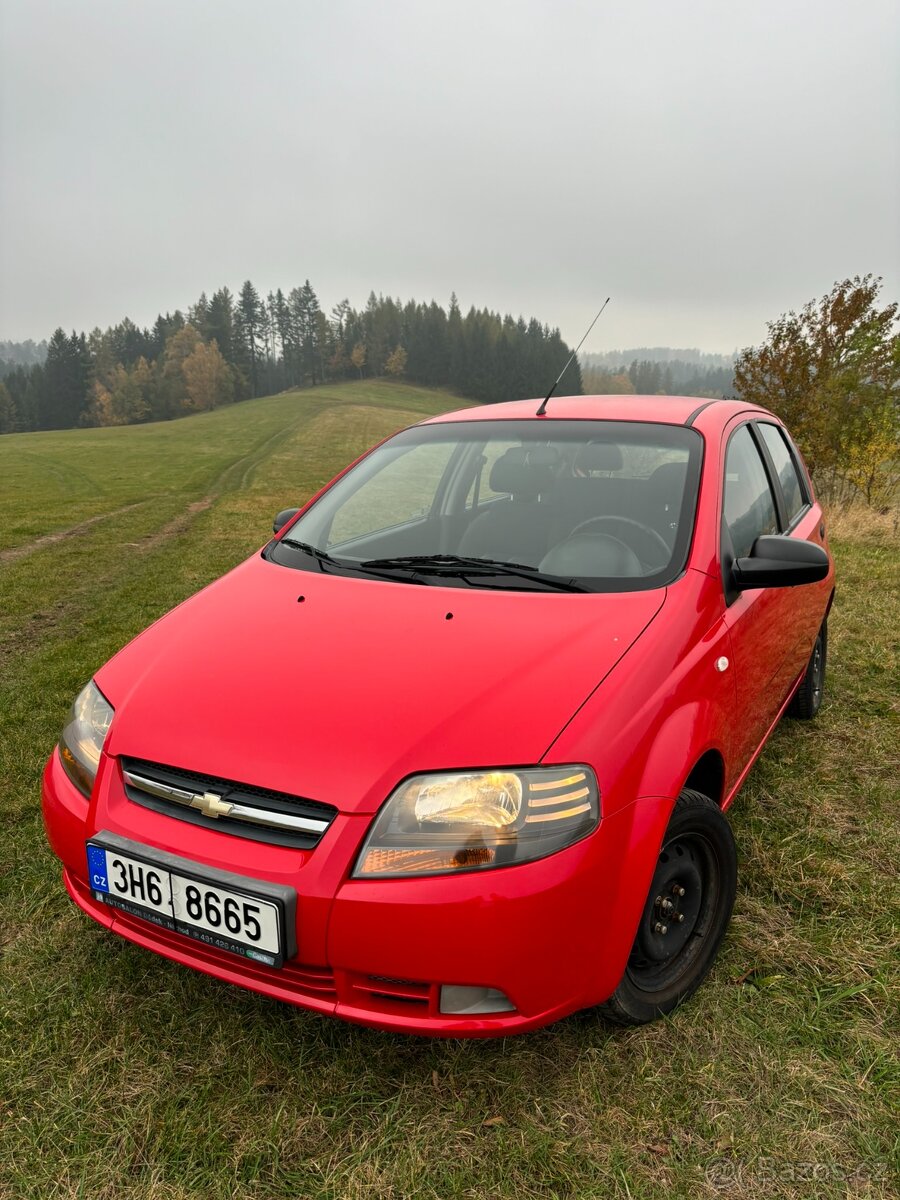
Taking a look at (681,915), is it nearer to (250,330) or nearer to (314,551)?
(314,551)

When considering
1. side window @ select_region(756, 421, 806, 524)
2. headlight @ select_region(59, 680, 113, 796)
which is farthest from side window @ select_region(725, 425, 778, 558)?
headlight @ select_region(59, 680, 113, 796)

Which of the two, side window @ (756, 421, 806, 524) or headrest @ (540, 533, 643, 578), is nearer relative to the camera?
headrest @ (540, 533, 643, 578)

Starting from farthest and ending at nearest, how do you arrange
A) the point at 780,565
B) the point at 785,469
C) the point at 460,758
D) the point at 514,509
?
the point at 785,469
the point at 514,509
the point at 780,565
the point at 460,758

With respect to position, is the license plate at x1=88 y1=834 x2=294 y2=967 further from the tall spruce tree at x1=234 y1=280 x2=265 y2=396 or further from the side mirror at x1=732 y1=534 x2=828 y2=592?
the tall spruce tree at x1=234 y1=280 x2=265 y2=396

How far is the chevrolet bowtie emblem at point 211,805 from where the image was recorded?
167cm

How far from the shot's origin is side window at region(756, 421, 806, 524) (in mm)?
3404

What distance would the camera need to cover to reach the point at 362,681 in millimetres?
1856

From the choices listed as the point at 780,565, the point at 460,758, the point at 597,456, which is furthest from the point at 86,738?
the point at 780,565

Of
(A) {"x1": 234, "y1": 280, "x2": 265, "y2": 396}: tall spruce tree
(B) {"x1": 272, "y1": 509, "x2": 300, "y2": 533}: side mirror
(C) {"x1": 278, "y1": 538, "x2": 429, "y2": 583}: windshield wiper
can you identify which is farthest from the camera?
(A) {"x1": 234, "y1": 280, "x2": 265, "y2": 396}: tall spruce tree

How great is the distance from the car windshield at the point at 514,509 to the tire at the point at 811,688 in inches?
66.3

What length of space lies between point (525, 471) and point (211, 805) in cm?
174

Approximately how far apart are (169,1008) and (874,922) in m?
2.17

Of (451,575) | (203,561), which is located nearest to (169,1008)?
(451,575)

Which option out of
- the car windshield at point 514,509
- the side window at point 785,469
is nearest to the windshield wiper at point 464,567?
the car windshield at point 514,509
